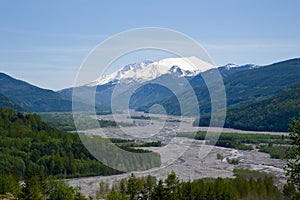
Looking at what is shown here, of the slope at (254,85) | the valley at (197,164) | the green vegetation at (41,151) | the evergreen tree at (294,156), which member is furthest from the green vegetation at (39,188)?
the slope at (254,85)

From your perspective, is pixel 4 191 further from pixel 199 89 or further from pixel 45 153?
pixel 199 89

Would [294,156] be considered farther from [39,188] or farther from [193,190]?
[39,188]

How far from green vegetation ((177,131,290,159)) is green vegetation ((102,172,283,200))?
969 inches

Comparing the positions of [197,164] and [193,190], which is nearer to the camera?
[193,190]

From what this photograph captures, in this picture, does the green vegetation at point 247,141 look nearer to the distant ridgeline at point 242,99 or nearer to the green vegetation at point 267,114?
the green vegetation at point 267,114

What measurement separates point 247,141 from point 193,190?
41.6 m

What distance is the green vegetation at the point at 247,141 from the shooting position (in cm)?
5590

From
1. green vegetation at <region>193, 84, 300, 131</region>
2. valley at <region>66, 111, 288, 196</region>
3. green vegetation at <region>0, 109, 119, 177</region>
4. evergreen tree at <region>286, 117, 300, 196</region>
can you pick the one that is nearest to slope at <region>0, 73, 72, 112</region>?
green vegetation at <region>193, 84, 300, 131</region>

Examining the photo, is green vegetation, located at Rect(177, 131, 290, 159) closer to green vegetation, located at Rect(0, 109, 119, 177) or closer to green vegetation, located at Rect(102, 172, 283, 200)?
green vegetation, located at Rect(0, 109, 119, 177)

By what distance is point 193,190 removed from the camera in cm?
2388

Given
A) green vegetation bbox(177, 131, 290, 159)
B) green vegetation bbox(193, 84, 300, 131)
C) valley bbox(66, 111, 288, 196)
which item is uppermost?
green vegetation bbox(193, 84, 300, 131)

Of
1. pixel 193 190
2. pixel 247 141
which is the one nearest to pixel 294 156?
pixel 193 190

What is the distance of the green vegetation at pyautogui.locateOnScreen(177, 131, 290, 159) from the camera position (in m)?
55.9

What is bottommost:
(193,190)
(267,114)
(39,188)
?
(193,190)
